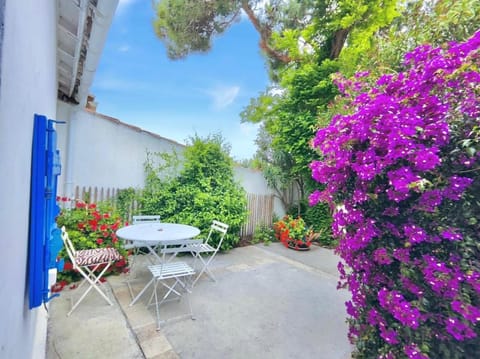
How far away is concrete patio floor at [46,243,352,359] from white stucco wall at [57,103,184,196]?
2.17 meters

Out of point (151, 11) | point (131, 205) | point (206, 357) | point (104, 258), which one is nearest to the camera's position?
point (206, 357)

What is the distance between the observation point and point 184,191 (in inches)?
197

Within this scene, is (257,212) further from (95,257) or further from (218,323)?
(95,257)

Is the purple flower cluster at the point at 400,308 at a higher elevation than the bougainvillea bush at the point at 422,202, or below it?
below

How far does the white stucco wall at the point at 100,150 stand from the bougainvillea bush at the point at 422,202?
4.67 m

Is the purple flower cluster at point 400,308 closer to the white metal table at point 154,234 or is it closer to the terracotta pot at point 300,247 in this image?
the white metal table at point 154,234

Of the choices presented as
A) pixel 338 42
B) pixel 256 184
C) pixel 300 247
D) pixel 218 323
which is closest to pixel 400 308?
pixel 218 323

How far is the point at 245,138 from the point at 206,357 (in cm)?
1007

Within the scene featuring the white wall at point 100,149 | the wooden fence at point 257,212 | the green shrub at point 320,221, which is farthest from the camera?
the wooden fence at point 257,212

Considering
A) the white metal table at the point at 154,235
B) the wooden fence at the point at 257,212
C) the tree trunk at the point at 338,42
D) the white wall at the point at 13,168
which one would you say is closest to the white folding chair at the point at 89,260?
the white metal table at the point at 154,235

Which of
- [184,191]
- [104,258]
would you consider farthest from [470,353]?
[184,191]

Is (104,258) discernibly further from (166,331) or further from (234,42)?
(234,42)

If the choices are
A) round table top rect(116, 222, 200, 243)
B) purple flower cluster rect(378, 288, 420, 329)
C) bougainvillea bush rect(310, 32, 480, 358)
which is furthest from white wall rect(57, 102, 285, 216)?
Answer: purple flower cluster rect(378, 288, 420, 329)

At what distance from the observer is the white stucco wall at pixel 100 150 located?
4.46 m
